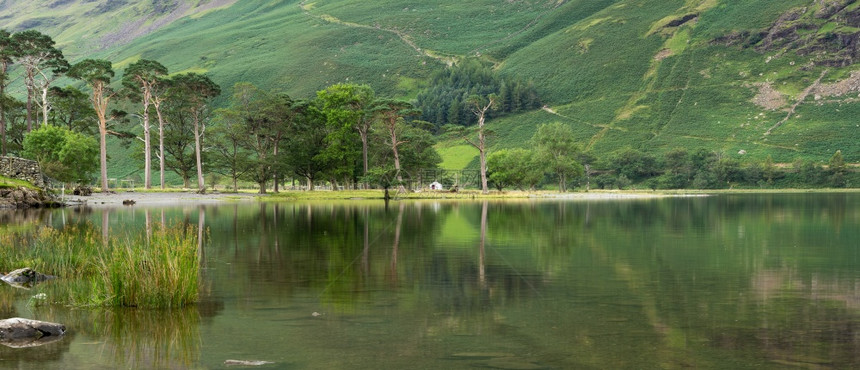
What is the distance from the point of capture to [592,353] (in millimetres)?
11508

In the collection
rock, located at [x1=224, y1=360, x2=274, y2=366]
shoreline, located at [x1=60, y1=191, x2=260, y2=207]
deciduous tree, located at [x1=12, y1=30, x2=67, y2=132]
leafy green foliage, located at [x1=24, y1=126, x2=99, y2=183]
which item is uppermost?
deciduous tree, located at [x1=12, y1=30, x2=67, y2=132]

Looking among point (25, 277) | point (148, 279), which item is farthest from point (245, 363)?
point (25, 277)

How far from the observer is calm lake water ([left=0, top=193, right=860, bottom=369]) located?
1145cm

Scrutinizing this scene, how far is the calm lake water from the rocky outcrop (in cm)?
3754

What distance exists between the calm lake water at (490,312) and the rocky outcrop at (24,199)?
1478 inches

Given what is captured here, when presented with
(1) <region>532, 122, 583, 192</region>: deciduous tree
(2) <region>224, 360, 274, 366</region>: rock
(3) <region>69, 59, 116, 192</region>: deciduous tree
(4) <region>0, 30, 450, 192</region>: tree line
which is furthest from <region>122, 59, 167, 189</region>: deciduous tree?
(2) <region>224, 360, 274, 366</region>: rock

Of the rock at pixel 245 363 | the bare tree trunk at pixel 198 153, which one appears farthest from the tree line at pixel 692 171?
the rock at pixel 245 363

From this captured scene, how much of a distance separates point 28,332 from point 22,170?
58.4 m

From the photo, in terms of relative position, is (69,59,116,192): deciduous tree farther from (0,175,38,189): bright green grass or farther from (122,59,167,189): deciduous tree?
(0,175,38,189): bright green grass

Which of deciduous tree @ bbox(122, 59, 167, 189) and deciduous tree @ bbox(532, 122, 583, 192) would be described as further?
deciduous tree @ bbox(532, 122, 583, 192)

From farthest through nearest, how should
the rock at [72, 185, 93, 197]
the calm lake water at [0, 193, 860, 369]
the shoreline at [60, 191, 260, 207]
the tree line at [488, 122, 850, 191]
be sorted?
1. the tree line at [488, 122, 850, 191]
2. the rock at [72, 185, 93, 197]
3. the shoreline at [60, 191, 260, 207]
4. the calm lake water at [0, 193, 860, 369]

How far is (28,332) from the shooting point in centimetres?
1293

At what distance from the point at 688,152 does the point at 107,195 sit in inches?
5761

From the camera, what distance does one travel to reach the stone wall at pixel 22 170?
6106 cm
